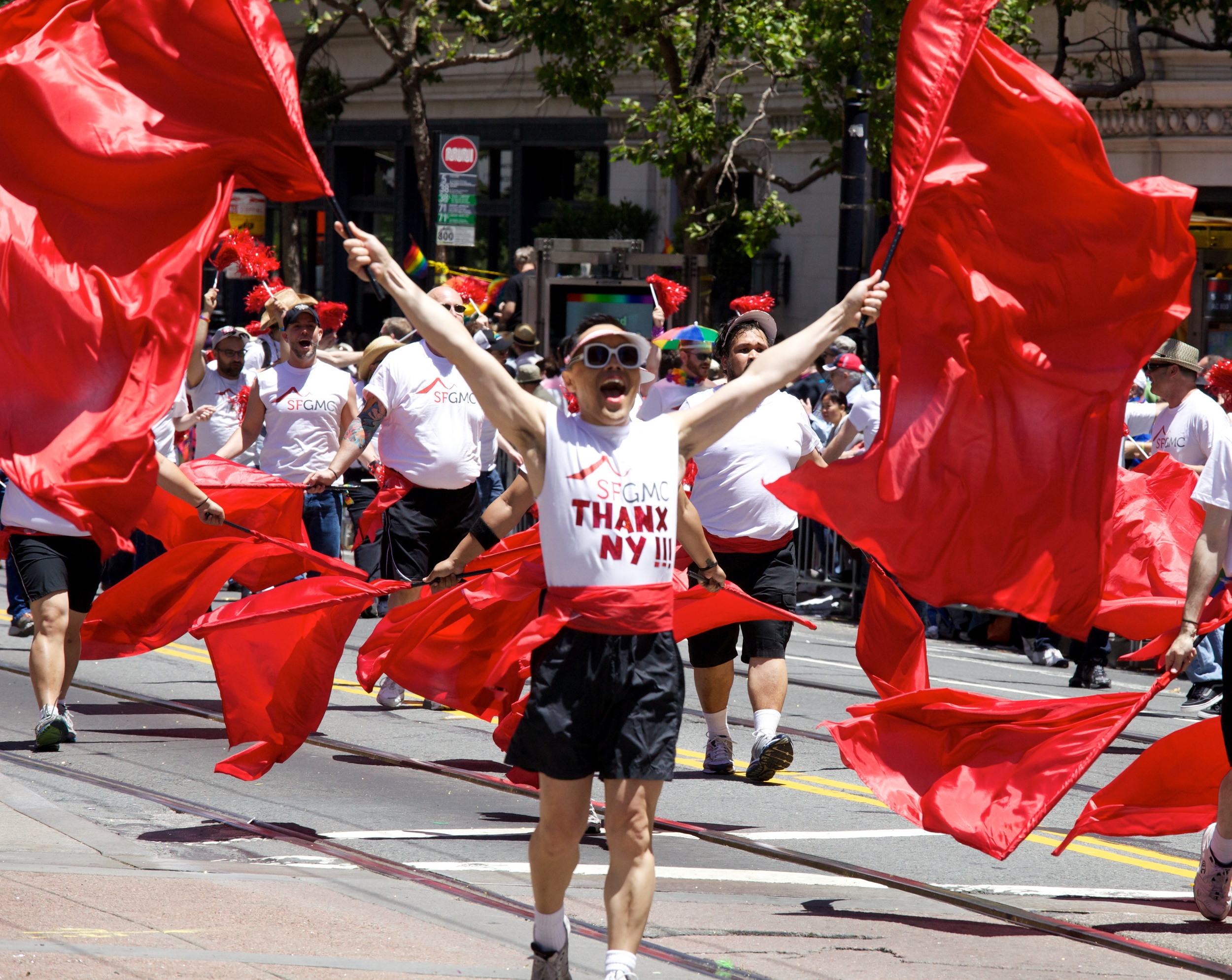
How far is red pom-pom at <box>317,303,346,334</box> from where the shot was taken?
42.0 feet

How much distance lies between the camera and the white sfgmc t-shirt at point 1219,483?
20.9 feet

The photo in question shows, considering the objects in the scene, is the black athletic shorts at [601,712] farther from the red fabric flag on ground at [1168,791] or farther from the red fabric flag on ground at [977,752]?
the red fabric flag on ground at [1168,791]

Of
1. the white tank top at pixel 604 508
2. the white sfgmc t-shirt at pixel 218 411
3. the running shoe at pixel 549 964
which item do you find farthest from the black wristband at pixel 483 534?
the white sfgmc t-shirt at pixel 218 411

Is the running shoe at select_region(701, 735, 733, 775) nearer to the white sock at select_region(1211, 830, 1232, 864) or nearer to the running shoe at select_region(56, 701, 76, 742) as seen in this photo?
the white sock at select_region(1211, 830, 1232, 864)

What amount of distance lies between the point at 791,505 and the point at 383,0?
19680mm

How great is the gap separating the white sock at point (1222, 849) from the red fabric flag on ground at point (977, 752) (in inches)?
18.7

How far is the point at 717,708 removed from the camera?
8680 mm

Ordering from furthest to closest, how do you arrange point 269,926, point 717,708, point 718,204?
point 718,204, point 717,708, point 269,926

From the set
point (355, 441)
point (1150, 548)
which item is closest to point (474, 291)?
point (355, 441)

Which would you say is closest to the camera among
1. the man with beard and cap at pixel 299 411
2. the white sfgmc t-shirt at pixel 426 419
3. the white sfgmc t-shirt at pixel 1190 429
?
the white sfgmc t-shirt at pixel 426 419

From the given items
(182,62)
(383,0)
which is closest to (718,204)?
(383,0)

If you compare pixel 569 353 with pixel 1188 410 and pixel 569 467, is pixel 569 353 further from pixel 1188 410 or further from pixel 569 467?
pixel 1188 410

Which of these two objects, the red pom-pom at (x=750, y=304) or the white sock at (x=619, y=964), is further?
the red pom-pom at (x=750, y=304)

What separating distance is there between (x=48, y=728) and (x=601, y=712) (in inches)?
164
